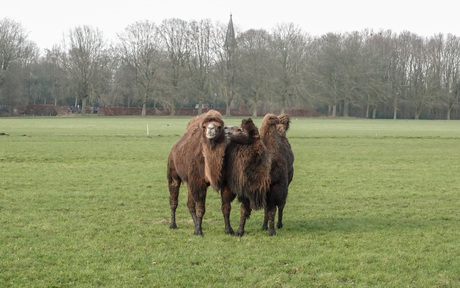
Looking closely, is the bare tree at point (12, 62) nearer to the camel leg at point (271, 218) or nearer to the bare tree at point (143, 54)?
the bare tree at point (143, 54)

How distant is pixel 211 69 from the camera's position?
321 ft

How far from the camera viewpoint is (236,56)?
9562 cm

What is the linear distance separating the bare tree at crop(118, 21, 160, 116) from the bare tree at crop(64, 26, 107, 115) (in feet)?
16.2

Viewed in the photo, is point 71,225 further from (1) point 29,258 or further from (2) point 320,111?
(2) point 320,111

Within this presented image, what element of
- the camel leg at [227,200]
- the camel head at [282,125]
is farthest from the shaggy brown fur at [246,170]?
the camel head at [282,125]

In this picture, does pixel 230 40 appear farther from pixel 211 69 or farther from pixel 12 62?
pixel 12 62

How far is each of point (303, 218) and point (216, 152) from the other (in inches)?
130

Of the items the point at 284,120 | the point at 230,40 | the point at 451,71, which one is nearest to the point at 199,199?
the point at 284,120

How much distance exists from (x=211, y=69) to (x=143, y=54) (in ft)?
45.1

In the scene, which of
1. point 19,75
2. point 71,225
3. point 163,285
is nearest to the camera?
point 163,285

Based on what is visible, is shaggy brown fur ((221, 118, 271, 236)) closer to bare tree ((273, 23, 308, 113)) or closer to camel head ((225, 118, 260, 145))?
camel head ((225, 118, 260, 145))

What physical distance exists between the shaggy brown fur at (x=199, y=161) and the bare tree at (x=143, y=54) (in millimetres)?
87078

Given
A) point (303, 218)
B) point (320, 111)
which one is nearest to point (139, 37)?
point (320, 111)

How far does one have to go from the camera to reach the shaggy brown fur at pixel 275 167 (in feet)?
29.8
